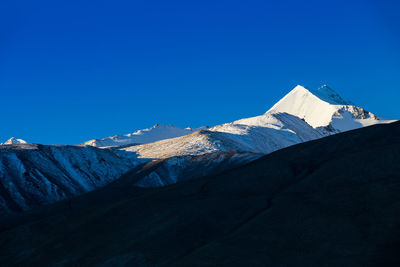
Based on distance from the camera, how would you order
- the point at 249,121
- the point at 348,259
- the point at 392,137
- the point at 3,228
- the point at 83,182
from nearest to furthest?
the point at 348,259, the point at 392,137, the point at 3,228, the point at 83,182, the point at 249,121

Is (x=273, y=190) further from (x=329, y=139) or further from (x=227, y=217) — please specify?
(x=329, y=139)

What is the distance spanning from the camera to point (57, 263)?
3038 cm

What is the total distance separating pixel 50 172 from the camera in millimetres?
75875

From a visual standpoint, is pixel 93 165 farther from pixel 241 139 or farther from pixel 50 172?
pixel 241 139

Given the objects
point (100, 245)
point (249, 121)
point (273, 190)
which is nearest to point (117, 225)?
point (100, 245)

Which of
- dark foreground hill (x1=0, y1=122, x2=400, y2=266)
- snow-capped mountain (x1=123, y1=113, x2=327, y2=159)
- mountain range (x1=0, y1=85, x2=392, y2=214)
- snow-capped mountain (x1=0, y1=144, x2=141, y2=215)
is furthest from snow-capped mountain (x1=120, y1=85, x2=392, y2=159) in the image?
dark foreground hill (x1=0, y1=122, x2=400, y2=266)

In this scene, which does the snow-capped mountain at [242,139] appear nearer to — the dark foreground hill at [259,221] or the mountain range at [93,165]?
the mountain range at [93,165]

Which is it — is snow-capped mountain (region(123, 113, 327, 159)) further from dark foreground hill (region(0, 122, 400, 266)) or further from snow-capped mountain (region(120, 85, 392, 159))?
dark foreground hill (region(0, 122, 400, 266))

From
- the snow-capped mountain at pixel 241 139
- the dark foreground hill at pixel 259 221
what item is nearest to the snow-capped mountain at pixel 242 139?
the snow-capped mountain at pixel 241 139

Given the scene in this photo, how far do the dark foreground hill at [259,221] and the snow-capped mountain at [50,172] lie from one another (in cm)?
2802

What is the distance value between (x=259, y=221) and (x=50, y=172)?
186 ft

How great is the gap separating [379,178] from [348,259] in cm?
1194

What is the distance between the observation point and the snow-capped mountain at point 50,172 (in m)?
67.4

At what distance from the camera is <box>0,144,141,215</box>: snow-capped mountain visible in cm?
6738
